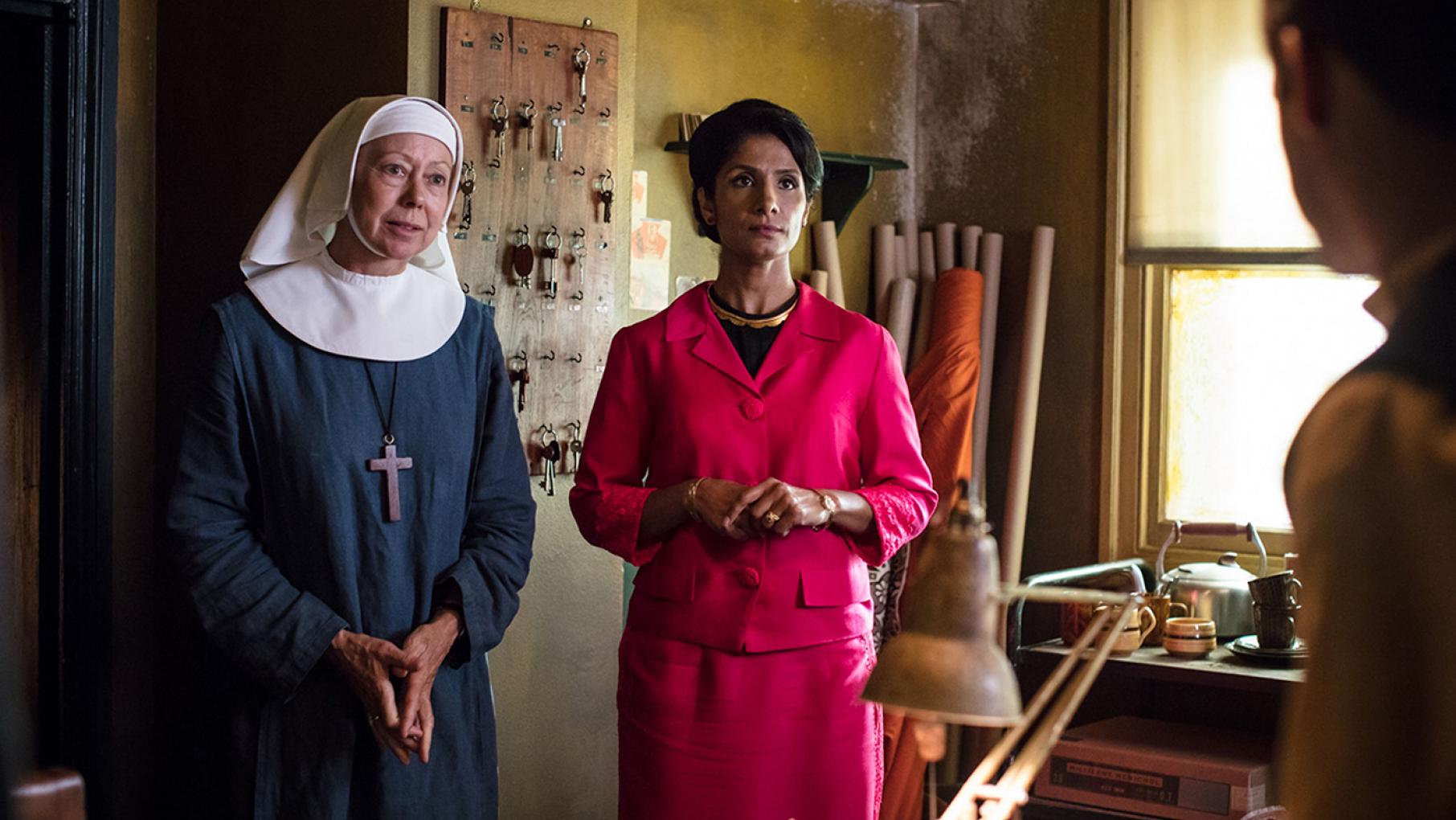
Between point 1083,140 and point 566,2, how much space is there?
1735 millimetres

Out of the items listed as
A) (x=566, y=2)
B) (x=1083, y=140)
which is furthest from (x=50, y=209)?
(x=1083, y=140)

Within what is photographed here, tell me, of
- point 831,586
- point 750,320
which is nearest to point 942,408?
point 750,320

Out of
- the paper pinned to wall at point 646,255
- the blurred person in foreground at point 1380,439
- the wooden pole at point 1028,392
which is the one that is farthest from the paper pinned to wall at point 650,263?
the blurred person in foreground at point 1380,439


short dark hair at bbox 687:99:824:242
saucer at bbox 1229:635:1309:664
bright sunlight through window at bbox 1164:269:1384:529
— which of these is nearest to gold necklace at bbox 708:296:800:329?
short dark hair at bbox 687:99:824:242

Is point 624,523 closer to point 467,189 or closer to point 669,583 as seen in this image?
point 669,583

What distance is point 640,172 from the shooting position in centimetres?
397

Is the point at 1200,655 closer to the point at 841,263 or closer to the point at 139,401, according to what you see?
the point at 841,263

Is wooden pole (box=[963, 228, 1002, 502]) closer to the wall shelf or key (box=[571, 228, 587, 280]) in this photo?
the wall shelf

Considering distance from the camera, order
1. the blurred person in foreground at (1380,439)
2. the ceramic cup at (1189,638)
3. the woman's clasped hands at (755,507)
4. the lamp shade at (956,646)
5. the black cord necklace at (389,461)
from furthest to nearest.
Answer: the ceramic cup at (1189,638) → the black cord necklace at (389,461) → the woman's clasped hands at (755,507) → the lamp shade at (956,646) → the blurred person in foreground at (1380,439)

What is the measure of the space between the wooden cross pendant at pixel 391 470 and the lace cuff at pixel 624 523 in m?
0.34

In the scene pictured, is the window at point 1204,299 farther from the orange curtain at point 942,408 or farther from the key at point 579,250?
the key at point 579,250

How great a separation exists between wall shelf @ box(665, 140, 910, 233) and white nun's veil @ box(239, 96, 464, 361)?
196 centimetres

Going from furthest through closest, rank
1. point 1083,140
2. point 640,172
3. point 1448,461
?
1. point 1083,140
2. point 640,172
3. point 1448,461

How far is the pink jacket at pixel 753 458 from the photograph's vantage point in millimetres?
2432
